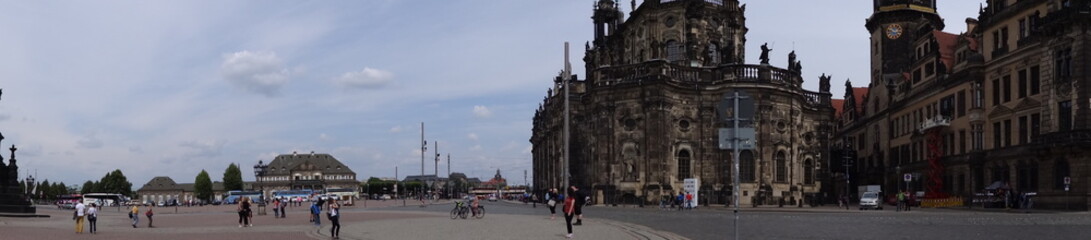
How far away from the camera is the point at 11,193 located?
153 feet

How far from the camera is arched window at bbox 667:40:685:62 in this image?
7581cm

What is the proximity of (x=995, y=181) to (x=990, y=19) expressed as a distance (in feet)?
29.8

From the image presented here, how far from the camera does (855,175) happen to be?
88375 millimetres

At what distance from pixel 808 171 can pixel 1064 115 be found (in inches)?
1069

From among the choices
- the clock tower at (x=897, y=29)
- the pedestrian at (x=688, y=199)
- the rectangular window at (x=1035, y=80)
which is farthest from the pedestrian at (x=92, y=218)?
the clock tower at (x=897, y=29)

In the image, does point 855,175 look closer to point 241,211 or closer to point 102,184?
point 241,211

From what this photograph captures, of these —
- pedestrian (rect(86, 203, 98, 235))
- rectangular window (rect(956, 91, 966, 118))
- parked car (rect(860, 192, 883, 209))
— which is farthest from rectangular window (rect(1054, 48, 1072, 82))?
pedestrian (rect(86, 203, 98, 235))

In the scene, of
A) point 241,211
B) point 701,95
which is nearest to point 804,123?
point 701,95

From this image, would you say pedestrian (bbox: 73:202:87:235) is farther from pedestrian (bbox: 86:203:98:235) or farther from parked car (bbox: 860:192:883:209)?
parked car (bbox: 860:192:883:209)

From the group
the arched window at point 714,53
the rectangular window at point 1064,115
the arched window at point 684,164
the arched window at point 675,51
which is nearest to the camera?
the rectangular window at point 1064,115

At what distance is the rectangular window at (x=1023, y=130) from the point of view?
52250 millimetres

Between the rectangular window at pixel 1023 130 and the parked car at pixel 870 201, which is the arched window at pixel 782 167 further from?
the rectangular window at pixel 1023 130

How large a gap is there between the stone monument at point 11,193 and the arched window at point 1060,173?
4733cm

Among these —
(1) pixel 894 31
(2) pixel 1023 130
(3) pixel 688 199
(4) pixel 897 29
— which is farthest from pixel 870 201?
(1) pixel 894 31
